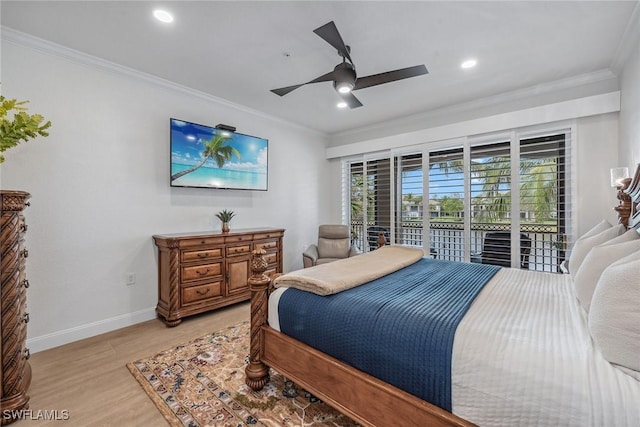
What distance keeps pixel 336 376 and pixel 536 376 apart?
868mm

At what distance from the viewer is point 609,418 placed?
839 mm

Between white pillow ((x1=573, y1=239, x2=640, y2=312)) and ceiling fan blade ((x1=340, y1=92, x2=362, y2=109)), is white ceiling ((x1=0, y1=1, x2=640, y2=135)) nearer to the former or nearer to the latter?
ceiling fan blade ((x1=340, y1=92, x2=362, y2=109))

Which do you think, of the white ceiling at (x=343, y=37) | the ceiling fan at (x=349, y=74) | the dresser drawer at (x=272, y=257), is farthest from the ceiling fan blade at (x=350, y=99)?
the dresser drawer at (x=272, y=257)

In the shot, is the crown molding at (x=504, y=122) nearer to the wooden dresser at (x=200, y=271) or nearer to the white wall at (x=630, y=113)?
the white wall at (x=630, y=113)

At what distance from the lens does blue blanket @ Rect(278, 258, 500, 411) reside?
1.16 meters

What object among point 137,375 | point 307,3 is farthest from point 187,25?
point 137,375

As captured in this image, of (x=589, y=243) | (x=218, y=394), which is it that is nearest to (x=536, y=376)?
(x=589, y=243)

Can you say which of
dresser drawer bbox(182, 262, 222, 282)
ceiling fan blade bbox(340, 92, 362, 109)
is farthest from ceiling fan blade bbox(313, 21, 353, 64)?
dresser drawer bbox(182, 262, 222, 282)

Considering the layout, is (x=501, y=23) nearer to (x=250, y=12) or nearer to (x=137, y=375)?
(x=250, y=12)

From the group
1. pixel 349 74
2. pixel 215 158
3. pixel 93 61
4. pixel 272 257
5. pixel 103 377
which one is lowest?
pixel 103 377

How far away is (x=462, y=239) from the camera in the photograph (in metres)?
3.81

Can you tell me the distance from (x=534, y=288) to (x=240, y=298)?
9.68ft

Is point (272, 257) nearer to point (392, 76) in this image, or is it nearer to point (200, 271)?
point (200, 271)

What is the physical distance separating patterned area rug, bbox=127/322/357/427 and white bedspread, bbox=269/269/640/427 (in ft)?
2.92
